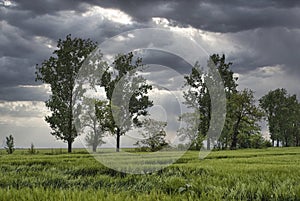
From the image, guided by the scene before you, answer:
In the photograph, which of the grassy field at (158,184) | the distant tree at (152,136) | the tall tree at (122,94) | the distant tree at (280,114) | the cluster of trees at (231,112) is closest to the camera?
the grassy field at (158,184)

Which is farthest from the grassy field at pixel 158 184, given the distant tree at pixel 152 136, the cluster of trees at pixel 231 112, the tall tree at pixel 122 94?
the cluster of trees at pixel 231 112

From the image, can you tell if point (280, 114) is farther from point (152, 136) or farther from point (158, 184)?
point (158, 184)

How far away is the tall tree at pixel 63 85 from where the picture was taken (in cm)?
3797

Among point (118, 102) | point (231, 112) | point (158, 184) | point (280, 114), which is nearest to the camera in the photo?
point (158, 184)

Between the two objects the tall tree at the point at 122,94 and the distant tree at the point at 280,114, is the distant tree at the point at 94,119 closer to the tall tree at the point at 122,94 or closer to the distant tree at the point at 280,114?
the tall tree at the point at 122,94

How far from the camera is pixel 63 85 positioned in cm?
3862

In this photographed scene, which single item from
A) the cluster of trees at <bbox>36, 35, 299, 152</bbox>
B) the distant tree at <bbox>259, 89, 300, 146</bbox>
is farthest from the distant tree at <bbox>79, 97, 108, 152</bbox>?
the distant tree at <bbox>259, 89, 300, 146</bbox>

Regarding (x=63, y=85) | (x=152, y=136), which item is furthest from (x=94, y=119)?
(x=152, y=136)

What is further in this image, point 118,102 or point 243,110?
point 243,110

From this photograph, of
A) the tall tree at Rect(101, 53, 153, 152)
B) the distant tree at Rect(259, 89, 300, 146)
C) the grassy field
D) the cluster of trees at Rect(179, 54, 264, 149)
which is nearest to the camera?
the grassy field

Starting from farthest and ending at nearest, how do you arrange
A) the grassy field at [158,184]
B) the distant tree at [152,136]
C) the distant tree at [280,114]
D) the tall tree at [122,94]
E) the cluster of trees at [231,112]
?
the distant tree at [280,114], the cluster of trees at [231,112], the tall tree at [122,94], the distant tree at [152,136], the grassy field at [158,184]

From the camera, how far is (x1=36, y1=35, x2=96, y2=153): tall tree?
125 ft

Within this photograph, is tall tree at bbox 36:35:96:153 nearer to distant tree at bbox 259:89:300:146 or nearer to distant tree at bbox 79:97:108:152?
distant tree at bbox 79:97:108:152

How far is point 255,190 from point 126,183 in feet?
12.9
